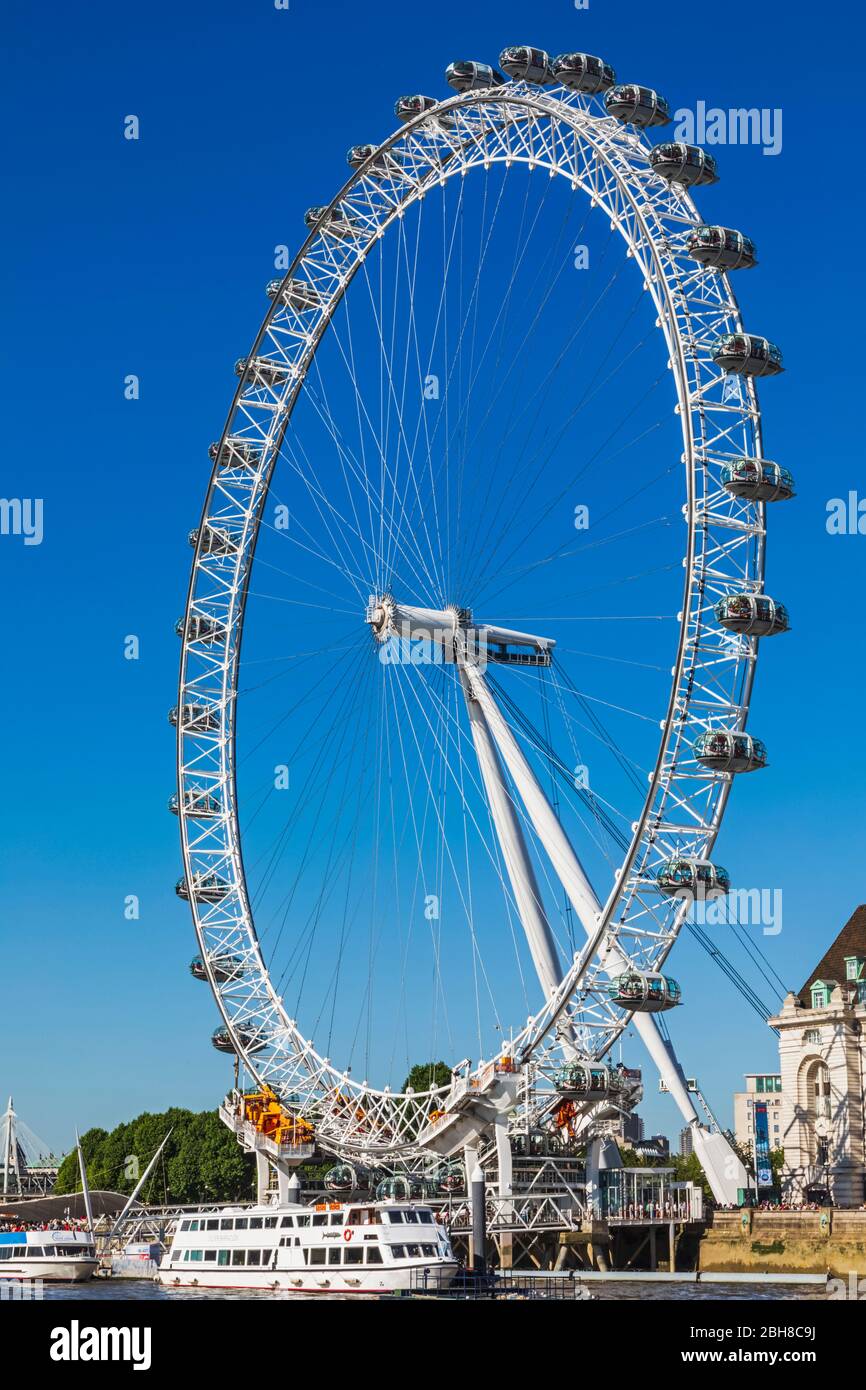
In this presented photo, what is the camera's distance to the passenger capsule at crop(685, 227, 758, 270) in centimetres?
7025

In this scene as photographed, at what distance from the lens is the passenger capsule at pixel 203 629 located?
89.6m

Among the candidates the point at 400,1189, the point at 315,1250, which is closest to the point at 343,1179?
the point at 400,1189

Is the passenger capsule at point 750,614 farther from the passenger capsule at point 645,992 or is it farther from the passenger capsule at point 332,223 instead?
the passenger capsule at point 332,223

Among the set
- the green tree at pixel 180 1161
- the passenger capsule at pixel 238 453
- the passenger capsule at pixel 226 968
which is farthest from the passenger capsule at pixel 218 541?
the green tree at pixel 180 1161

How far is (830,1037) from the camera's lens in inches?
3398

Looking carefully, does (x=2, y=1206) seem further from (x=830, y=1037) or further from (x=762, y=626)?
(x=762, y=626)

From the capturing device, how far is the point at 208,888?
291 feet

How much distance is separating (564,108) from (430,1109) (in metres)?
41.2

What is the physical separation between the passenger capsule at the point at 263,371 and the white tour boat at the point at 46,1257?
127 ft

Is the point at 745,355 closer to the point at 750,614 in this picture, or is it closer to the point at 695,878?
the point at 750,614
